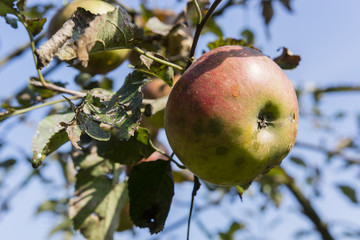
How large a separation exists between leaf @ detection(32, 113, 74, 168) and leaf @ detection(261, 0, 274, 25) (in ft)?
3.41

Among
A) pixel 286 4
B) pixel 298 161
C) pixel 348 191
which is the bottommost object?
pixel 348 191

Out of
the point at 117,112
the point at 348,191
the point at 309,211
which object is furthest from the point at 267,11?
the point at 348,191

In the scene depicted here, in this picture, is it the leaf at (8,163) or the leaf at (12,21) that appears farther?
the leaf at (8,163)

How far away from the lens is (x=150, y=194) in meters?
1.10

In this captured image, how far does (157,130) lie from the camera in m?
1.71

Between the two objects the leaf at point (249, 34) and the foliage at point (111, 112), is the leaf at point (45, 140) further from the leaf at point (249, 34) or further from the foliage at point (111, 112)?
the leaf at point (249, 34)

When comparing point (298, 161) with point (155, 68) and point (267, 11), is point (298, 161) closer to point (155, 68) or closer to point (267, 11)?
point (267, 11)

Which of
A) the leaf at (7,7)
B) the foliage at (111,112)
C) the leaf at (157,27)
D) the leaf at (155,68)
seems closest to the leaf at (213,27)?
the foliage at (111,112)

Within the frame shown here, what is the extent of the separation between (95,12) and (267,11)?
0.77 metres

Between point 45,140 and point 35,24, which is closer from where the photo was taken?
point 45,140

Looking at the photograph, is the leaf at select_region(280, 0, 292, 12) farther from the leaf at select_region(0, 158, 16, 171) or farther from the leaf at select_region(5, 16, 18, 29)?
the leaf at select_region(0, 158, 16, 171)

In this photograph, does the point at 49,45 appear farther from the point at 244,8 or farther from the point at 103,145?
the point at 244,8

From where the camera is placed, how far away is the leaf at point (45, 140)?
944 mm

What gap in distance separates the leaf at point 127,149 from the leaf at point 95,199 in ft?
0.65
